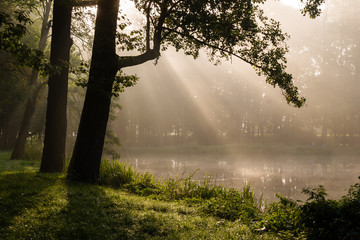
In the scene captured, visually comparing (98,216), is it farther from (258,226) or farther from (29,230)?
(258,226)

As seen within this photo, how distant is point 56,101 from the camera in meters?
10.4

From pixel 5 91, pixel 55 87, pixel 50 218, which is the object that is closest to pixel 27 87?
pixel 5 91

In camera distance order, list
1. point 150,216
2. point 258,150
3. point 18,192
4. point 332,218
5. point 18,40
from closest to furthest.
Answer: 1. point 332,218
2. point 150,216
3. point 18,40
4. point 18,192
5. point 258,150

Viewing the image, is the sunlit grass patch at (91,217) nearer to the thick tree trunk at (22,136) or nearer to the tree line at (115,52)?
the tree line at (115,52)

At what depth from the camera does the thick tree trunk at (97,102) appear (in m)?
8.70

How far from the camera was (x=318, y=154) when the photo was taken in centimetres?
3697

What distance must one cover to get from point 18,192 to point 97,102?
10.5ft

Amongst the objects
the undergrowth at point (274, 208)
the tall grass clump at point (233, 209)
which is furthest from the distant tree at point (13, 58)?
the tall grass clump at point (233, 209)

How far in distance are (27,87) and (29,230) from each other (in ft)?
48.6

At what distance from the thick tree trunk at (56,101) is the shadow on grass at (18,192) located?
54.0 inches

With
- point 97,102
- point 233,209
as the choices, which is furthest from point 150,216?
point 97,102

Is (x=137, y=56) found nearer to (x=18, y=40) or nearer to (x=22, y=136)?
(x=18, y=40)

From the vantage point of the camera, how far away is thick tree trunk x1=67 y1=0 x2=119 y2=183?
8703 millimetres

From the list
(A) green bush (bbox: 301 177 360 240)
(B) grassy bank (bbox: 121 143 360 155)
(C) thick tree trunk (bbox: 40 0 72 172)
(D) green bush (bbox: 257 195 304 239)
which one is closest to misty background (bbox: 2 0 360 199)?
(B) grassy bank (bbox: 121 143 360 155)
